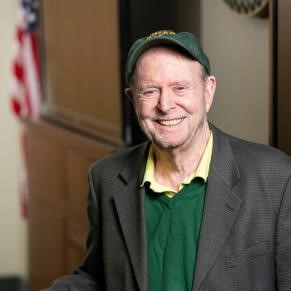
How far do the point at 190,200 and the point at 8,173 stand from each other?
11.3ft

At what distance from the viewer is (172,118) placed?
145 cm

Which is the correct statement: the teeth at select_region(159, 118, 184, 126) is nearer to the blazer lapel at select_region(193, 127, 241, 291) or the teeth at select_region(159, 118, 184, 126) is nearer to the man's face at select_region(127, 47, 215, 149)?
the man's face at select_region(127, 47, 215, 149)

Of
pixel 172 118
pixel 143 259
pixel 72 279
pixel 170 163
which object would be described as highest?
pixel 172 118

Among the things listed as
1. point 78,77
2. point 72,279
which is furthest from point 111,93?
point 72,279

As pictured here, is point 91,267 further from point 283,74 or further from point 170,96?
point 283,74

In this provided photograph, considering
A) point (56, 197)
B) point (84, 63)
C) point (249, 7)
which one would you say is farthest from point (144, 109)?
point (56, 197)

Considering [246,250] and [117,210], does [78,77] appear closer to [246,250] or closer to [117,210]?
[117,210]

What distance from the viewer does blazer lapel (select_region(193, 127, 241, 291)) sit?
1420mm

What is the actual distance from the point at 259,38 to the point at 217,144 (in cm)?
94

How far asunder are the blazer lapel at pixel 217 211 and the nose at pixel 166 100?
0.16 metres

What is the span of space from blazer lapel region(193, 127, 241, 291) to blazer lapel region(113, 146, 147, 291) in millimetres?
129

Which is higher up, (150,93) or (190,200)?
(150,93)

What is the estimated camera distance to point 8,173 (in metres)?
→ 4.78

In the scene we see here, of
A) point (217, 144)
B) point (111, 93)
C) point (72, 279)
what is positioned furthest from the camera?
point (111, 93)
